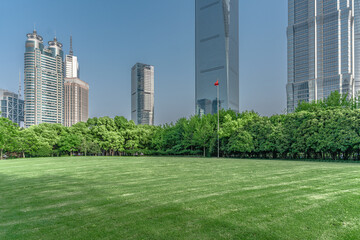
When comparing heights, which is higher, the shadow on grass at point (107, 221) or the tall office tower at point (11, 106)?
the tall office tower at point (11, 106)

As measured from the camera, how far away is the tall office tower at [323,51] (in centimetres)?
12519

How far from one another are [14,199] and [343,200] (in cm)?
987

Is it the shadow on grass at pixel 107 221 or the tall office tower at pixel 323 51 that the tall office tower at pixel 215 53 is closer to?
the tall office tower at pixel 323 51

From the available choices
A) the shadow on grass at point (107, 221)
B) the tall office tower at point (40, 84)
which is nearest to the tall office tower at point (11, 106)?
the tall office tower at point (40, 84)

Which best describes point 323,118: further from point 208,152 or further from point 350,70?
point 350,70

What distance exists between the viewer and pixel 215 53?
170 meters

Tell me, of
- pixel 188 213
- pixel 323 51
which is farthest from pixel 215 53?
pixel 188 213

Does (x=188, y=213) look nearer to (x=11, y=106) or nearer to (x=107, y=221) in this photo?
(x=107, y=221)

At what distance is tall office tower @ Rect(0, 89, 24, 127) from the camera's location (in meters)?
184

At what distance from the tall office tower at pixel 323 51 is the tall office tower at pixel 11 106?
222 metres

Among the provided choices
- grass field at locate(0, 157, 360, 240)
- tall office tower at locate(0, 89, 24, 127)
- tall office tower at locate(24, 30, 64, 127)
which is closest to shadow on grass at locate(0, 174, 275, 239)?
grass field at locate(0, 157, 360, 240)

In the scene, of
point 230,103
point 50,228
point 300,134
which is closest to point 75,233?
point 50,228

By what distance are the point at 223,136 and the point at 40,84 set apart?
168m

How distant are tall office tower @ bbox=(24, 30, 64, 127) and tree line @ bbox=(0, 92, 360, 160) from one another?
122170 millimetres
